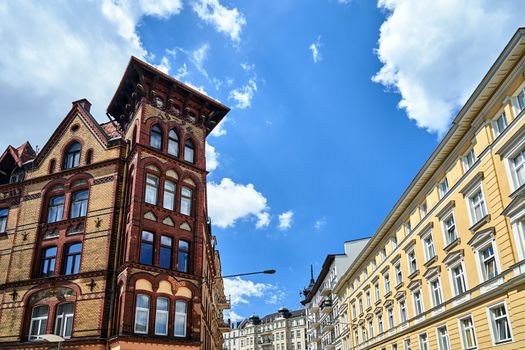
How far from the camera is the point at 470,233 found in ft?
78.5

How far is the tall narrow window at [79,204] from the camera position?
28578mm

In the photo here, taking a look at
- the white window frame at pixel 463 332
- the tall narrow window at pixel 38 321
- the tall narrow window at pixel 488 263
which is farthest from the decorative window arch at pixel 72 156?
the white window frame at pixel 463 332

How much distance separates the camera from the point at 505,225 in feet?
67.2

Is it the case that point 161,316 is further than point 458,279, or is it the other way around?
point 458,279

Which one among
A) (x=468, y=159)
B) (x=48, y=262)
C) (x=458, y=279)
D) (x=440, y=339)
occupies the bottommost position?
(x=440, y=339)

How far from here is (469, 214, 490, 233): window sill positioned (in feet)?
72.6

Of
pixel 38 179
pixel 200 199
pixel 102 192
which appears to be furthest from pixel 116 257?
pixel 38 179

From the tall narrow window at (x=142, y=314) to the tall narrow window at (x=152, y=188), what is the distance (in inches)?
227

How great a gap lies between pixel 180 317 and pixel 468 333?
15.6 m

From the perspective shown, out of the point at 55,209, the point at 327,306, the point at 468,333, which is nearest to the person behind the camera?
the point at 468,333

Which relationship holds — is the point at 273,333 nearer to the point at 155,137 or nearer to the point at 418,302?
the point at 418,302

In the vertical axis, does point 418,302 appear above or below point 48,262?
below

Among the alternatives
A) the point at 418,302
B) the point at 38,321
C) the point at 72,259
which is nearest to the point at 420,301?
the point at 418,302

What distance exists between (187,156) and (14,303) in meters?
13.5
